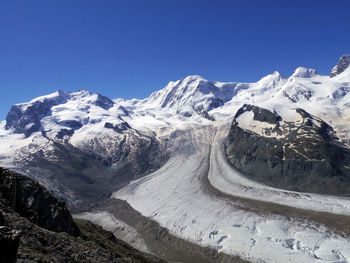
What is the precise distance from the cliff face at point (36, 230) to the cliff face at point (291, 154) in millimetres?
82467

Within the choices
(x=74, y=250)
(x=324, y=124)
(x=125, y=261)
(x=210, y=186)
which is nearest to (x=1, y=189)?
(x=74, y=250)

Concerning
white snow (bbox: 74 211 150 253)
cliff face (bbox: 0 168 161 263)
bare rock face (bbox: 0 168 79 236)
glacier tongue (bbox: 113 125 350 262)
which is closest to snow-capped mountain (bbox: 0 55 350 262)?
glacier tongue (bbox: 113 125 350 262)

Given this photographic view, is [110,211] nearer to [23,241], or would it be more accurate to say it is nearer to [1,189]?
[1,189]

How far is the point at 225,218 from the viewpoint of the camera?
240 ft

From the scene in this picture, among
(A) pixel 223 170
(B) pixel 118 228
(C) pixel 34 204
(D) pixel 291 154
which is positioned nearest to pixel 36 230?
(C) pixel 34 204

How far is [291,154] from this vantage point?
116125 millimetres

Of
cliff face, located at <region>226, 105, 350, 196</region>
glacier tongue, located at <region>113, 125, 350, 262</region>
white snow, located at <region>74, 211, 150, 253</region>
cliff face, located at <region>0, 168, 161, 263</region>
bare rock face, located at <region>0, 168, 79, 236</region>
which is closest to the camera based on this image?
cliff face, located at <region>0, 168, 161, 263</region>

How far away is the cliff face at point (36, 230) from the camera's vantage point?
30.8 feet

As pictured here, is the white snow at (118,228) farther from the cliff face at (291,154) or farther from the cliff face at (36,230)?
the cliff face at (291,154)

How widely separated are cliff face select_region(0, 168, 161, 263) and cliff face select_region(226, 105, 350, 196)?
8247 centimetres

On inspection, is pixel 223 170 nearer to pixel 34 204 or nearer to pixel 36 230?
Answer: pixel 34 204

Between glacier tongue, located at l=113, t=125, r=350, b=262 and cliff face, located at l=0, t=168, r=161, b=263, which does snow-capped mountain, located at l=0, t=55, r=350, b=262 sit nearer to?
glacier tongue, located at l=113, t=125, r=350, b=262

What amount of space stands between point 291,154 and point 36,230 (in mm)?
111608

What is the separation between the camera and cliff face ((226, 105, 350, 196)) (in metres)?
98.6
